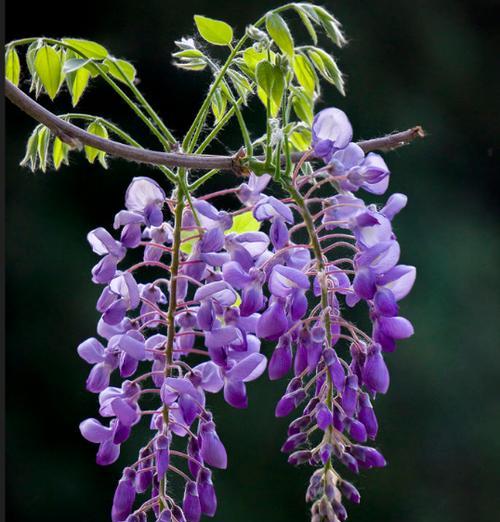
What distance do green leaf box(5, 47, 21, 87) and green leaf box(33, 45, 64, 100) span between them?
0.02 metres

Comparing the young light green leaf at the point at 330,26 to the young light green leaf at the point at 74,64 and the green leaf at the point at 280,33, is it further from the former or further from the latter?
the young light green leaf at the point at 74,64

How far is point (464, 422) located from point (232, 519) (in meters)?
0.66

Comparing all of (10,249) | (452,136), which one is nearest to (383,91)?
(452,136)

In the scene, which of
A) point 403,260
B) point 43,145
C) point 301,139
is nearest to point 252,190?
point 301,139

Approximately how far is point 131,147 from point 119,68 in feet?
0.35

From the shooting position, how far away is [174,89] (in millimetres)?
2152

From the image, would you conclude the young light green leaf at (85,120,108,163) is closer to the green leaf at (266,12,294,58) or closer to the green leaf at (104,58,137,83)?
the green leaf at (104,58,137,83)

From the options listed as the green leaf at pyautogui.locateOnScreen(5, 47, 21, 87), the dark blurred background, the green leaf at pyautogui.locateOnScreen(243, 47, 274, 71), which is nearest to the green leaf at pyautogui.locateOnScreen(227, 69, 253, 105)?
the green leaf at pyautogui.locateOnScreen(243, 47, 274, 71)

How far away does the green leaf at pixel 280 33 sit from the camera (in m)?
0.45

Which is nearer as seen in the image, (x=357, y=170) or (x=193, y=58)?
(x=357, y=170)

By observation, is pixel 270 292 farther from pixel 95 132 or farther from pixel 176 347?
pixel 95 132

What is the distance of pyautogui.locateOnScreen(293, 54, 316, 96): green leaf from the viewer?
488 mm

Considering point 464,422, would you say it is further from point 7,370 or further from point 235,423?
point 7,370

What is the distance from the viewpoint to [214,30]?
54 cm
